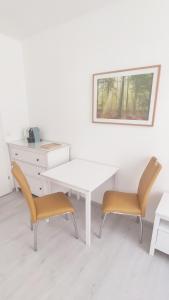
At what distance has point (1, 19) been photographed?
6.61 feet

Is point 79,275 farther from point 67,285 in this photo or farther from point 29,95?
point 29,95

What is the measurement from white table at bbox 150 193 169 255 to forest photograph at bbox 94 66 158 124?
2.92 feet

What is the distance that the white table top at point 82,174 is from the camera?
5.51ft

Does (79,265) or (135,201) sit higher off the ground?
(135,201)

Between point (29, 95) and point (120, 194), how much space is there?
2.17 metres

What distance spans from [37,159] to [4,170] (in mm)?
783

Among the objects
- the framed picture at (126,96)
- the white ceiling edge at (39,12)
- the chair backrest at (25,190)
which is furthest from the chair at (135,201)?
the white ceiling edge at (39,12)

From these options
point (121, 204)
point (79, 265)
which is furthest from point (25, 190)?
point (121, 204)

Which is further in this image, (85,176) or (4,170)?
(4,170)

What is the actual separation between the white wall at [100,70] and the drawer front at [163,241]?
45cm

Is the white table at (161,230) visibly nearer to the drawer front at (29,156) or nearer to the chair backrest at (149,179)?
the chair backrest at (149,179)

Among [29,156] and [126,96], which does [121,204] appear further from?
[29,156]

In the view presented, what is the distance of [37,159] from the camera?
233cm

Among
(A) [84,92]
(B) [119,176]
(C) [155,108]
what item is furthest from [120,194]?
(A) [84,92]
